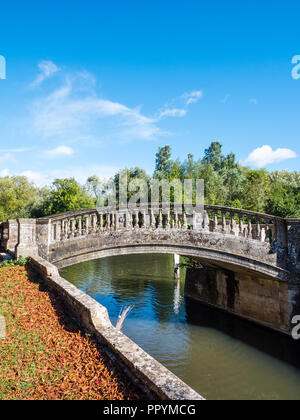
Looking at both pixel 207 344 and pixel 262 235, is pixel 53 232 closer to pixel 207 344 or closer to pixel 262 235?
pixel 207 344

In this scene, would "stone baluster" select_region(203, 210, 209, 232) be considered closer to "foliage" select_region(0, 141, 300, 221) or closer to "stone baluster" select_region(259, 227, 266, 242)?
"stone baluster" select_region(259, 227, 266, 242)

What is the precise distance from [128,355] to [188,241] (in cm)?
747

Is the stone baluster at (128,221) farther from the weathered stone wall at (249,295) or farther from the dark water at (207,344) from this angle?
the weathered stone wall at (249,295)

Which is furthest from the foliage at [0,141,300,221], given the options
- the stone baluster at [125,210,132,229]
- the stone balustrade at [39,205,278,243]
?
the stone baluster at [125,210,132,229]

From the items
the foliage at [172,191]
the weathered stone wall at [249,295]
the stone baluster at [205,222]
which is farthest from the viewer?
the foliage at [172,191]

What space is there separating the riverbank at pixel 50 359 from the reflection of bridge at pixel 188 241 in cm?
314

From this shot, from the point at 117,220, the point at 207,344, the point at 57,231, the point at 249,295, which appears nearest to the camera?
the point at 57,231

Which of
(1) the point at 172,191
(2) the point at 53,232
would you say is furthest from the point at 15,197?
(2) the point at 53,232

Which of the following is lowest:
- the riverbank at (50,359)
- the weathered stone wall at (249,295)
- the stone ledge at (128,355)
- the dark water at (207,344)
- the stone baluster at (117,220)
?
the dark water at (207,344)

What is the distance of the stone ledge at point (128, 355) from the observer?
4.18 m

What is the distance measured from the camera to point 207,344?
42.9ft

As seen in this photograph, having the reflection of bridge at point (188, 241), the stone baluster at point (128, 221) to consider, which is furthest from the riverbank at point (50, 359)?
the stone baluster at point (128, 221)

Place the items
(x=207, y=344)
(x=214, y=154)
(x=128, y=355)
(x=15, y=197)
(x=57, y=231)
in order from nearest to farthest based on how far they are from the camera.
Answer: (x=128, y=355)
(x=57, y=231)
(x=207, y=344)
(x=15, y=197)
(x=214, y=154)
